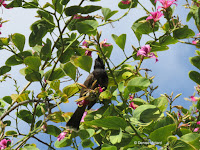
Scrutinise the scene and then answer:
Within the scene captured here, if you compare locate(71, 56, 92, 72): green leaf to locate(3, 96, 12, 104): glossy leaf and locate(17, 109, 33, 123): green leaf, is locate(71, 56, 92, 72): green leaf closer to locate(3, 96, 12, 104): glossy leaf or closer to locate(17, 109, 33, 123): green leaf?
locate(17, 109, 33, 123): green leaf

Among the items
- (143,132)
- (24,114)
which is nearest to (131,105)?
(143,132)

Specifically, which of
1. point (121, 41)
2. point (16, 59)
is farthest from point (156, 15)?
point (16, 59)

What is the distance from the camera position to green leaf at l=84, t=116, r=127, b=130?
0.92 meters

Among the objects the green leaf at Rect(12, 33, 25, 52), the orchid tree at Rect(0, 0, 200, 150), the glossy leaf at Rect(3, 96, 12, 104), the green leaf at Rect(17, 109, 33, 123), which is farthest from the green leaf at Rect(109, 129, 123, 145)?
the glossy leaf at Rect(3, 96, 12, 104)

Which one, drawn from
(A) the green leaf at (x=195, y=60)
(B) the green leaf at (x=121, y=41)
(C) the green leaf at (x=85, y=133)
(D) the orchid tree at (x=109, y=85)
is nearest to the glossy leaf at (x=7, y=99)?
(D) the orchid tree at (x=109, y=85)

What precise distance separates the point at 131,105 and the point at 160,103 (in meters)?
0.13

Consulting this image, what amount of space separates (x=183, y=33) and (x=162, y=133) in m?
0.51

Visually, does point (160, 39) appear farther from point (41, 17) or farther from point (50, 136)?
point (50, 136)

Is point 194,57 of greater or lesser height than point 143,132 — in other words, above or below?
above

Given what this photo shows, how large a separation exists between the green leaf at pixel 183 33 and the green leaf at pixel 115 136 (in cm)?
54

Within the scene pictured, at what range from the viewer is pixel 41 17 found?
4.97 feet

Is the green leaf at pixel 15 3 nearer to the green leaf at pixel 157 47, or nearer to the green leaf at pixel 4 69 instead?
the green leaf at pixel 4 69

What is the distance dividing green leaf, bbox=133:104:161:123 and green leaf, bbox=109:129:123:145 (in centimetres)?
9

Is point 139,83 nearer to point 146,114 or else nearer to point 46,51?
point 146,114
